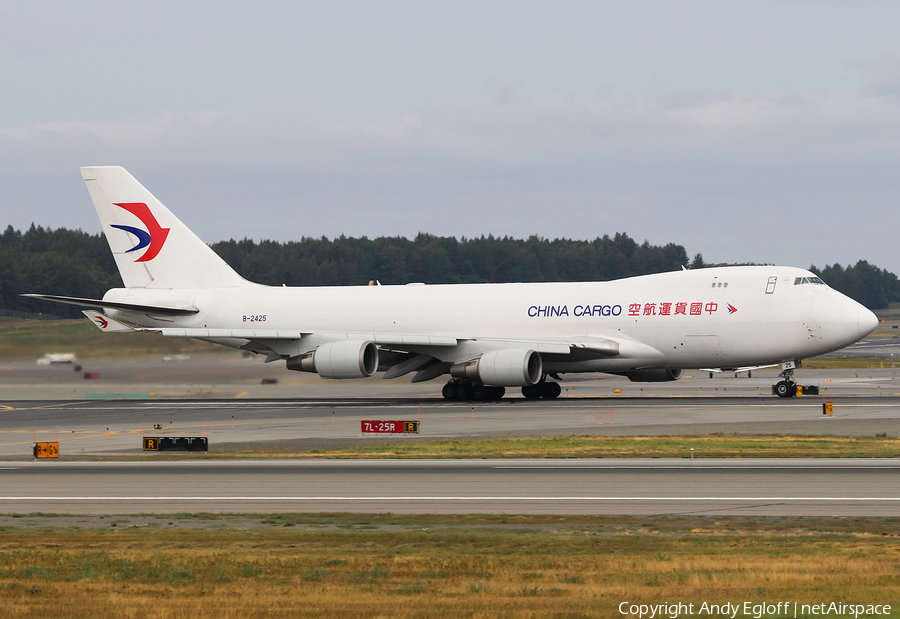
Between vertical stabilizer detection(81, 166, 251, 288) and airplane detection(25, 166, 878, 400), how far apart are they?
54mm

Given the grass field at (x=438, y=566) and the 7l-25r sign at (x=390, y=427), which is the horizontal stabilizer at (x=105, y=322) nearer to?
the 7l-25r sign at (x=390, y=427)

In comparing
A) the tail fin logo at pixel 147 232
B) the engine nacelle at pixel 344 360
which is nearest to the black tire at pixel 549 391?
the engine nacelle at pixel 344 360

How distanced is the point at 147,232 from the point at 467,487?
38803 millimetres

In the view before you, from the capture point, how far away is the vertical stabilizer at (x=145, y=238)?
183ft

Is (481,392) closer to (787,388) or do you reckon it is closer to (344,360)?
(344,360)

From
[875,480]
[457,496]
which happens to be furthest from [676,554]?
[875,480]

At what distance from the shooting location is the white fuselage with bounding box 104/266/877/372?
45844mm

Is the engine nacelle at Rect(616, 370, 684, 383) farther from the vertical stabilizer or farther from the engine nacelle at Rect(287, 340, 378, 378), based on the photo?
the vertical stabilizer

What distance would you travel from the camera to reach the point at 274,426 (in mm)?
38062

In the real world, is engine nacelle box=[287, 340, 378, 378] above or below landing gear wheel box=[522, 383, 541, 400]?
above

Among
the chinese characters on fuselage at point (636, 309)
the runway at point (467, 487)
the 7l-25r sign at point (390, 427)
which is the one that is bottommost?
the runway at point (467, 487)

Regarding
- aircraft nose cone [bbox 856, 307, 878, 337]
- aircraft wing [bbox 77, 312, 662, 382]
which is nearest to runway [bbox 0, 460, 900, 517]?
aircraft wing [bbox 77, 312, 662, 382]

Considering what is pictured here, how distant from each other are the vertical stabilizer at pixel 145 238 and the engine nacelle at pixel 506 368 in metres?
15.6

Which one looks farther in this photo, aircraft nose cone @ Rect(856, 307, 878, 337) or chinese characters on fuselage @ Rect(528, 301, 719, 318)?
chinese characters on fuselage @ Rect(528, 301, 719, 318)
